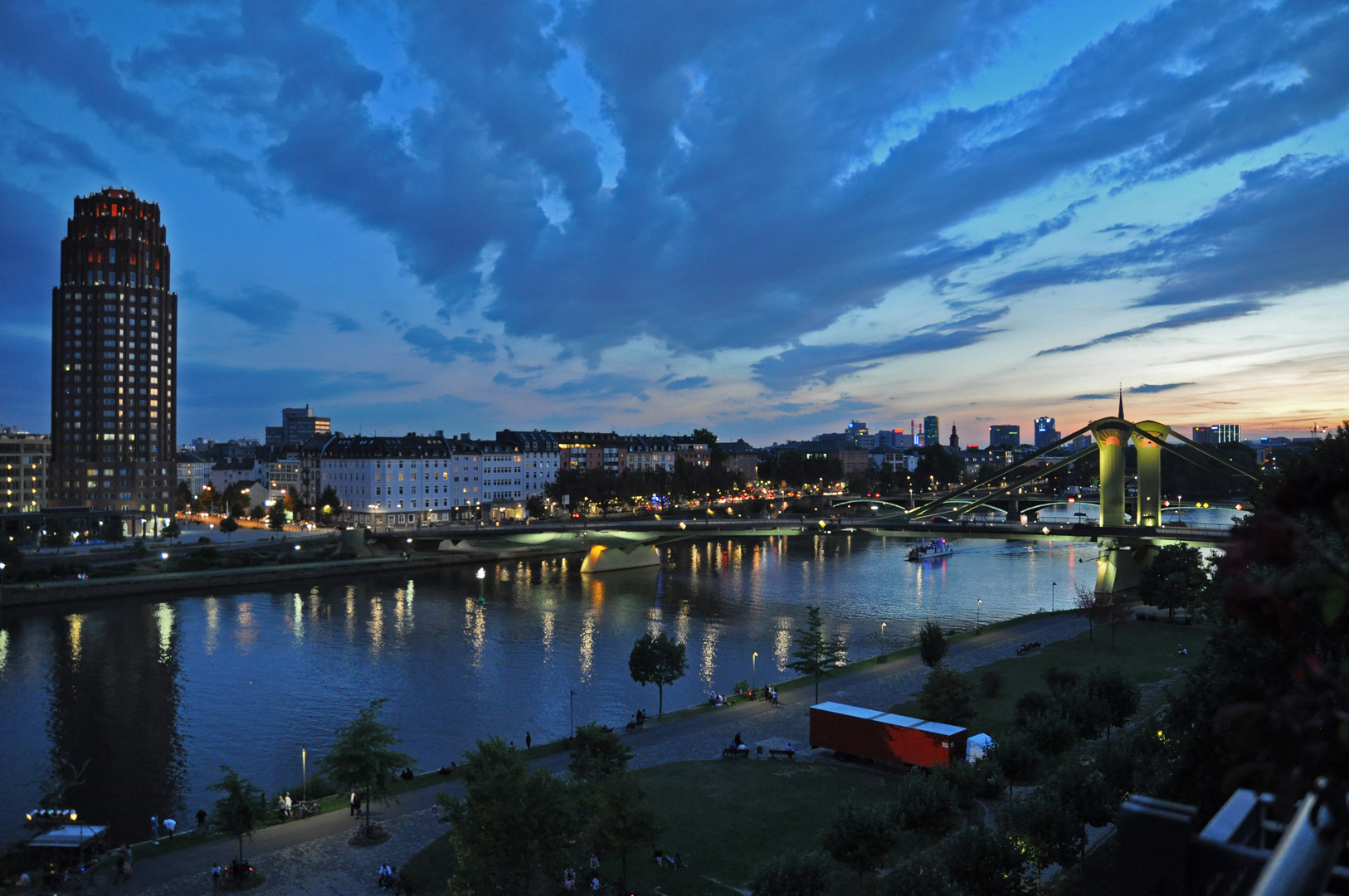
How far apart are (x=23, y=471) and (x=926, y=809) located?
92.6 m

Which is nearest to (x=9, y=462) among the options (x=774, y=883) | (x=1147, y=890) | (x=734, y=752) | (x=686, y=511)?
(x=686, y=511)

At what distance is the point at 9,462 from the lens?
79.8 m

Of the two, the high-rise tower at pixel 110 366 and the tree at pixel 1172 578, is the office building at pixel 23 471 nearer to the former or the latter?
the high-rise tower at pixel 110 366

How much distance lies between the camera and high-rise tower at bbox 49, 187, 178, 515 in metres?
70.3

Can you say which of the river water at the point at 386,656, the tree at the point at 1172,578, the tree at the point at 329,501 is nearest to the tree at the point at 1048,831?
the river water at the point at 386,656

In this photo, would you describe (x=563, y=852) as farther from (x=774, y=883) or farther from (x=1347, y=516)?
(x=1347, y=516)

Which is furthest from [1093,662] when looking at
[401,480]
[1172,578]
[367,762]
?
[401,480]

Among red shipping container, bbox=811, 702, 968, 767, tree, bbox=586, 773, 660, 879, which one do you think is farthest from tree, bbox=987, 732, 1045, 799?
tree, bbox=586, 773, 660, 879

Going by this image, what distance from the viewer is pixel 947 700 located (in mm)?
21266

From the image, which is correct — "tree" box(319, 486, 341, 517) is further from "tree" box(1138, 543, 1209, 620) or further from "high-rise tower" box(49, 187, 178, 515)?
"tree" box(1138, 543, 1209, 620)

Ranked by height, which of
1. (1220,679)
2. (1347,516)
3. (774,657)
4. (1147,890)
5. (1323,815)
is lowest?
(774,657)

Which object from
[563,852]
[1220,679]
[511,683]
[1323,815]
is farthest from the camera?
[511,683]

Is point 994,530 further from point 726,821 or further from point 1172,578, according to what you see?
point 726,821

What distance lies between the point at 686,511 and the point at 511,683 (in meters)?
61.6
